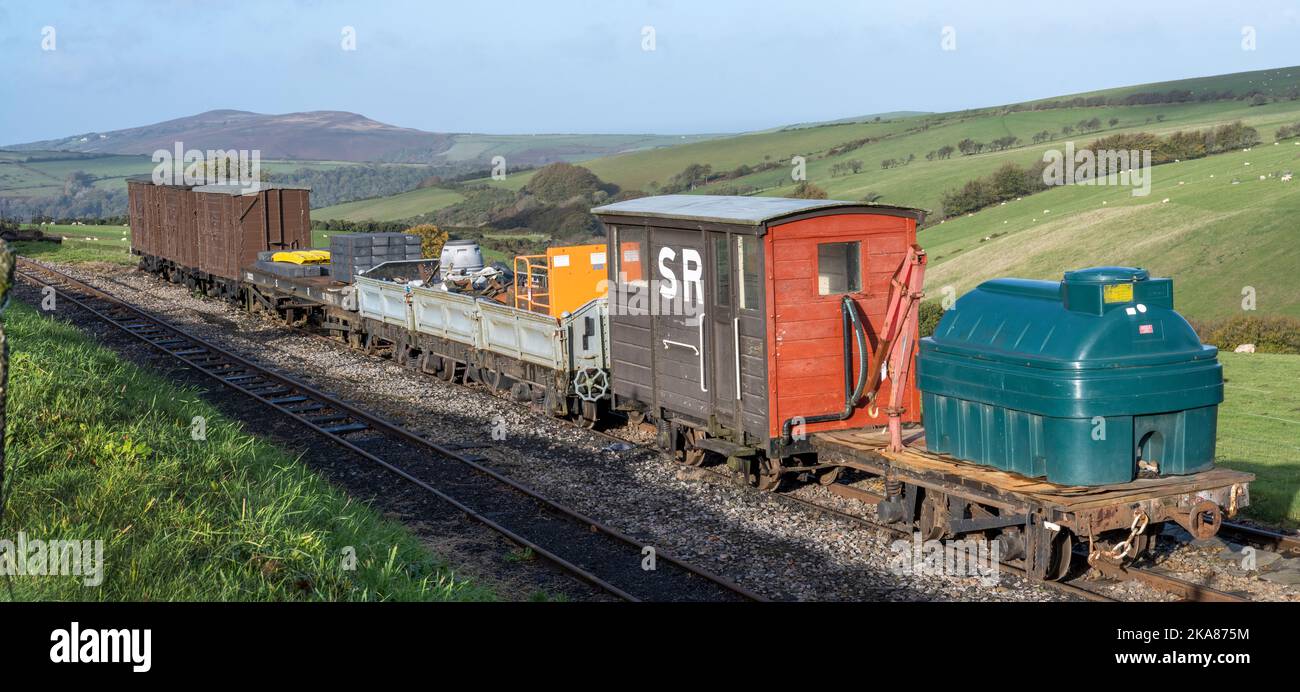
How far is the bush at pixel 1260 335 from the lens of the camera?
1057 inches

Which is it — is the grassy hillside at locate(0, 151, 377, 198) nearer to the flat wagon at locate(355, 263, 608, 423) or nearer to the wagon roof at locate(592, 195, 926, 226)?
the flat wagon at locate(355, 263, 608, 423)

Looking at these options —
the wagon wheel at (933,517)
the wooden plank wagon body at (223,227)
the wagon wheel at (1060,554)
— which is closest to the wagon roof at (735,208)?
the wagon wheel at (933,517)

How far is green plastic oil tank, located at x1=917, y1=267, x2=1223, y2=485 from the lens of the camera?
31.9 ft

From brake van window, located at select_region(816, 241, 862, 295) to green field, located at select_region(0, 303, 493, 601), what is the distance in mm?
5176

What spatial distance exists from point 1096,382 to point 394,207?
103m

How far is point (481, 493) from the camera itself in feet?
46.8

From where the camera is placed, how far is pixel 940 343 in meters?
11.3

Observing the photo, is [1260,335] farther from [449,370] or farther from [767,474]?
[767,474]

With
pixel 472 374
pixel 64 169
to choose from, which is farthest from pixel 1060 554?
pixel 64 169

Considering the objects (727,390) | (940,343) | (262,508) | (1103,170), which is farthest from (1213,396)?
(1103,170)

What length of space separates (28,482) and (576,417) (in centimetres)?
916

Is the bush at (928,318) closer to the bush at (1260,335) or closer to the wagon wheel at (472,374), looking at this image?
the bush at (1260,335)

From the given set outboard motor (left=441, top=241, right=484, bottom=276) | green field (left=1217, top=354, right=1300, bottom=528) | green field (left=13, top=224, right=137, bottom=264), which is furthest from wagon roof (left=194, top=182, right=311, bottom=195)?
green field (left=1217, top=354, right=1300, bottom=528)

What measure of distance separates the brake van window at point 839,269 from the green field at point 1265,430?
4.79 meters
